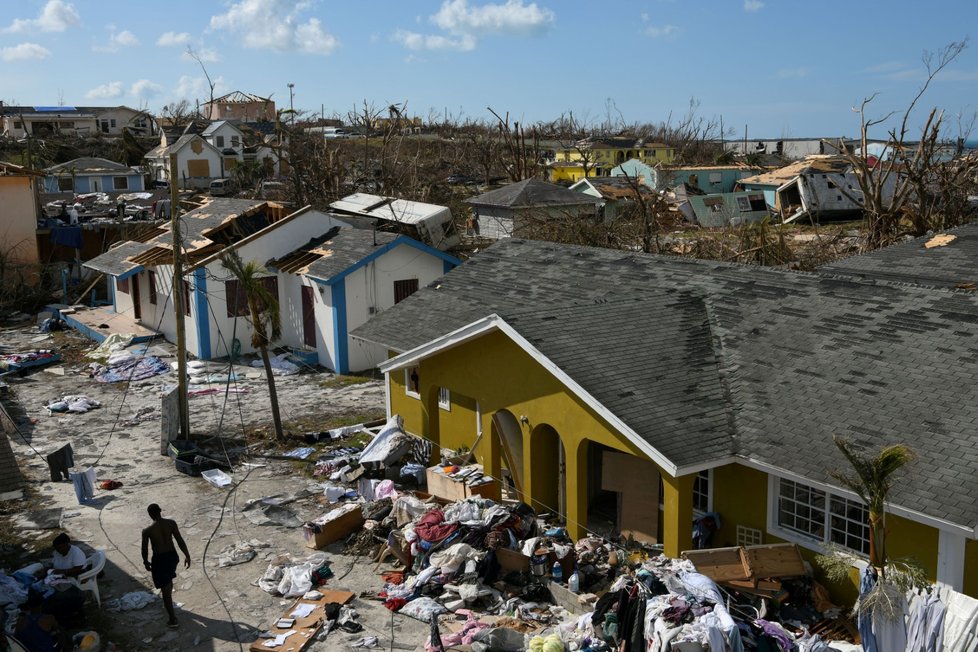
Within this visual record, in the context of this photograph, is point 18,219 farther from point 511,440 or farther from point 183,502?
point 511,440

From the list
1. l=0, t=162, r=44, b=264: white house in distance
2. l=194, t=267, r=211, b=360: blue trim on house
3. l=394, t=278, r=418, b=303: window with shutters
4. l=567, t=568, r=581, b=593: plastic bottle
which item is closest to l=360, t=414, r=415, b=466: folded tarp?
l=567, t=568, r=581, b=593: plastic bottle

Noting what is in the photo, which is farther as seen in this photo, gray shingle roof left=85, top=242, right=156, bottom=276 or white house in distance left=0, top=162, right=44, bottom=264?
white house in distance left=0, top=162, right=44, bottom=264

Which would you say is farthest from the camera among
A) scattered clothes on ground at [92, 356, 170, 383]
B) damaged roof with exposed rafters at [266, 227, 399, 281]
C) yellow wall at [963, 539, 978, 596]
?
scattered clothes on ground at [92, 356, 170, 383]

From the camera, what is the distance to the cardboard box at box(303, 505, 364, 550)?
47.2 ft

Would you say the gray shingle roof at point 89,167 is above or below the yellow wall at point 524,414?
above

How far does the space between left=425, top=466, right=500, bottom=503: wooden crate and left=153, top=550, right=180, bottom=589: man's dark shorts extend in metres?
4.72

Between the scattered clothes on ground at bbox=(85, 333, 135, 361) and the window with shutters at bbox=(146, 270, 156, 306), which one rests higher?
the window with shutters at bbox=(146, 270, 156, 306)

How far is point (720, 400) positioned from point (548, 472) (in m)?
3.17

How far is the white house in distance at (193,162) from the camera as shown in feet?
213

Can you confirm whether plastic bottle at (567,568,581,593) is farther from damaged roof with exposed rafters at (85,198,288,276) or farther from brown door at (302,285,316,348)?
damaged roof with exposed rafters at (85,198,288,276)

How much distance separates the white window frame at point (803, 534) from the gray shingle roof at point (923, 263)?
8.92 meters

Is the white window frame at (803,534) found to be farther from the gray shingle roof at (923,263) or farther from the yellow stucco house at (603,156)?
the yellow stucco house at (603,156)

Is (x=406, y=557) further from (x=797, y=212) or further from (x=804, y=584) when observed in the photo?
(x=797, y=212)

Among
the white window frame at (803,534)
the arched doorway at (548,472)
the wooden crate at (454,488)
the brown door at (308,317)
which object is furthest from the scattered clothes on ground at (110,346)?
the white window frame at (803,534)
